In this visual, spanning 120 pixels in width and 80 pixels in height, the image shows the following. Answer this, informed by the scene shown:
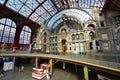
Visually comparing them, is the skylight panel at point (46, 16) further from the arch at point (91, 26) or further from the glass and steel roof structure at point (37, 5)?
the arch at point (91, 26)

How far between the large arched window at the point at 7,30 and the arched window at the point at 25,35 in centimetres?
442

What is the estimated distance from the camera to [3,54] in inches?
907

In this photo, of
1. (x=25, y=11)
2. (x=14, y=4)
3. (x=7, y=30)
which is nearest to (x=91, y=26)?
(x=25, y=11)

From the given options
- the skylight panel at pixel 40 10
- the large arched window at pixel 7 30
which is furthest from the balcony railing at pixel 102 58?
the skylight panel at pixel 40 10

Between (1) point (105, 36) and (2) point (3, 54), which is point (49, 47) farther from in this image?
(1) point (105, 36)

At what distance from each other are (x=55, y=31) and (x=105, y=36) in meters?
22.9

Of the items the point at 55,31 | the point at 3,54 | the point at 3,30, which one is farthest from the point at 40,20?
the point at 3,54

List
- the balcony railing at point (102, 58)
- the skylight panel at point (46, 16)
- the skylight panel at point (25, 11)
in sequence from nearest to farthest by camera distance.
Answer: the balcony railing at point (102, 58) → the skylight panel at point (25, 11) → the skylight panel at point (46, 16)

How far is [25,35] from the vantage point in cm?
4134

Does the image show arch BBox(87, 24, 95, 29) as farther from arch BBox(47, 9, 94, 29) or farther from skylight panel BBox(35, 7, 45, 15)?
skylight panel BBox(35, 7, 45, 15)

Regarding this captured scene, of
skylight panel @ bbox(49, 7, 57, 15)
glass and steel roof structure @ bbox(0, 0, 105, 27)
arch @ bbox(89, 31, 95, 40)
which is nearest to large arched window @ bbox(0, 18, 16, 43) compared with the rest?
→ glass and steel roof structure @ bbox(0, 0, 105, 27)

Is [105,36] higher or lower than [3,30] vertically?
lower

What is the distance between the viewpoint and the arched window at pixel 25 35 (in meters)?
39.2

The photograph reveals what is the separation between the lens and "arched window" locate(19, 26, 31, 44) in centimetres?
3917
